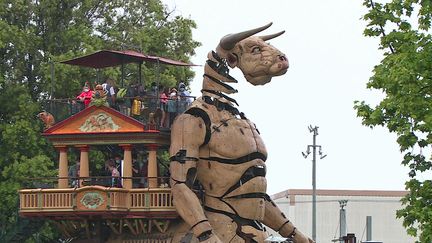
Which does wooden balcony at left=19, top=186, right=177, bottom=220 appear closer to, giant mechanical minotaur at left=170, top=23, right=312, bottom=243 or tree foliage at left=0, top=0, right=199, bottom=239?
giant mechanical minotaur at left=170, top=23, right=312, bottom=243

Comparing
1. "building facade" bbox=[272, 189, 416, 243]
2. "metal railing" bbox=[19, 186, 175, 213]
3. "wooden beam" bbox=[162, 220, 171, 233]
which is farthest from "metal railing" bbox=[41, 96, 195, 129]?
"building facade" bbox=[272, 189, 416, 243]

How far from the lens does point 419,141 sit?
2580cm

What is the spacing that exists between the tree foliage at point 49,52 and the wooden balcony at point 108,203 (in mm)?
10271

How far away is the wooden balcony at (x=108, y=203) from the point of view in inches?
830

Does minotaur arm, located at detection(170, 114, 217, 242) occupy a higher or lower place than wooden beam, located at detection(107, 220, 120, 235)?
higher

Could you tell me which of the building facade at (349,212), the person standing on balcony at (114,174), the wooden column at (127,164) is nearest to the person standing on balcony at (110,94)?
the wooden column at (127,164)

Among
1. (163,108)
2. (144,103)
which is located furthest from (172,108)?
(144,103)

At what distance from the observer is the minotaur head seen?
67.2 ft

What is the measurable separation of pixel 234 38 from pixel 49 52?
598 inches

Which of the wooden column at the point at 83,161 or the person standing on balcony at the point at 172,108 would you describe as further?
the person standing on balcony at the point at 172,108

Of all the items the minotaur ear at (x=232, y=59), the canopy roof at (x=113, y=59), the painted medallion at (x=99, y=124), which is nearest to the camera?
the minotaur ear at (x=232, y=59)

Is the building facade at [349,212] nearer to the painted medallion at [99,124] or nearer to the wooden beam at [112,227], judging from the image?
the wooden beam at [112,227]

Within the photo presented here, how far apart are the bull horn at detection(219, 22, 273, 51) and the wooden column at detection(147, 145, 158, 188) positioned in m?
1.88

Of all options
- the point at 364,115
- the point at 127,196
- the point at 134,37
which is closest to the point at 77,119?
the point at 127,196
